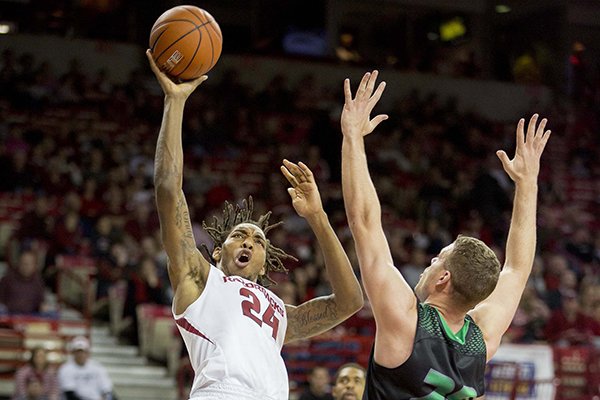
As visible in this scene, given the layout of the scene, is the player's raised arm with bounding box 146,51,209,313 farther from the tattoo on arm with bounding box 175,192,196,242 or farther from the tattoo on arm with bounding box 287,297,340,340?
the tattoo on arm with bounding box 287,297,340,340

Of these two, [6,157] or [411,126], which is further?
[411,126]

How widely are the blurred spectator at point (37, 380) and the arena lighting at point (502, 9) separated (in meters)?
15.9

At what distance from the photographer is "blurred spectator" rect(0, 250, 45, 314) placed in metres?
12.0

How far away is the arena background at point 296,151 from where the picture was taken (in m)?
12.5

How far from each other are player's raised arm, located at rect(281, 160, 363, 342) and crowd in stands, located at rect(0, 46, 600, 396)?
22.2 feet

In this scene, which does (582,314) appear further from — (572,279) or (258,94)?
(258,94)

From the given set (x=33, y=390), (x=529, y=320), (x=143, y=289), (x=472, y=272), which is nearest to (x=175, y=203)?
(x=472, y=272)

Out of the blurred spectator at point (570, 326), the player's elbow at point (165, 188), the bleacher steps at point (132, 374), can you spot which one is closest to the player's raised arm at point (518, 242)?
the player's elbow at point (165, 188)

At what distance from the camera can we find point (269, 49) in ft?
71.9

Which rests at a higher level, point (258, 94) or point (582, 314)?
point (258, 94)

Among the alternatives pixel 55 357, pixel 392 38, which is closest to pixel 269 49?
pixel 392 38

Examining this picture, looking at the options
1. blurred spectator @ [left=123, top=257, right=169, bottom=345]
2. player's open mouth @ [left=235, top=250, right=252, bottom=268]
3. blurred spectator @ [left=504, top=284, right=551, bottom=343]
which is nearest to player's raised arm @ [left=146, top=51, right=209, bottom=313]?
player's open mouth @ [left=235, top=250, right=252, bottom=268]

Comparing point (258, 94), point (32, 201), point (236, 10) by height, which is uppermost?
point (236, 10)

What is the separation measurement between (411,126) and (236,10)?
4494mm
